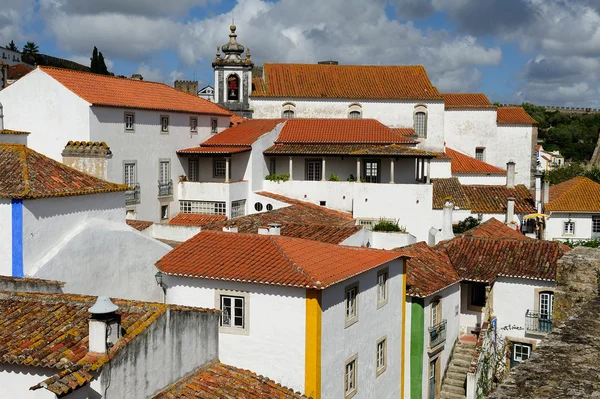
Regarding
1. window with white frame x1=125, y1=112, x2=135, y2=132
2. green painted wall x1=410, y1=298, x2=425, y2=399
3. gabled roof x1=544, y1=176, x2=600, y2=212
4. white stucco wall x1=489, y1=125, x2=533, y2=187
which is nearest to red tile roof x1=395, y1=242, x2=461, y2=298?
green painted wall x1=410, y1=298, x2=425, y2=399

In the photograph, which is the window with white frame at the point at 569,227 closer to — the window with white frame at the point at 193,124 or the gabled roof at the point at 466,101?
the gabled roof at the point at 466,101

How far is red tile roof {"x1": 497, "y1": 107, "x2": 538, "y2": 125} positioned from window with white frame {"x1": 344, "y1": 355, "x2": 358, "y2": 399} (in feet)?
144

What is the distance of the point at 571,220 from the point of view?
4491 centimetres

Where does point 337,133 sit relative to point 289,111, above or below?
below

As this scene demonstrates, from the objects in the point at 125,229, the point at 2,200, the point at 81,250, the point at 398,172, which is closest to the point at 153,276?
the point at 125,229

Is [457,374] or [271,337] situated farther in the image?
[457,374]

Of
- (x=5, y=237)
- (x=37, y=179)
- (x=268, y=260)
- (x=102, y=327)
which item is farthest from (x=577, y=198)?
(x=102, y=327)

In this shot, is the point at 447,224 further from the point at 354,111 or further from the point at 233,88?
the point at 233,88

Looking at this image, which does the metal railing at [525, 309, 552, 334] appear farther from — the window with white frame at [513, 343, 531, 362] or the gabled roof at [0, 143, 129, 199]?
the gabled roof at [0, 143, 129, 199]

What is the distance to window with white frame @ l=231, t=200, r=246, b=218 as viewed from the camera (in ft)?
118

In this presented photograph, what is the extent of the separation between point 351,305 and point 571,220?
108 feet

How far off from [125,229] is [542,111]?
123613mm

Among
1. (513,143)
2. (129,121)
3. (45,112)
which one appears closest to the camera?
(45,112)

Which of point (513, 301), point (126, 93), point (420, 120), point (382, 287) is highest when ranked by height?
point (420, 120)
